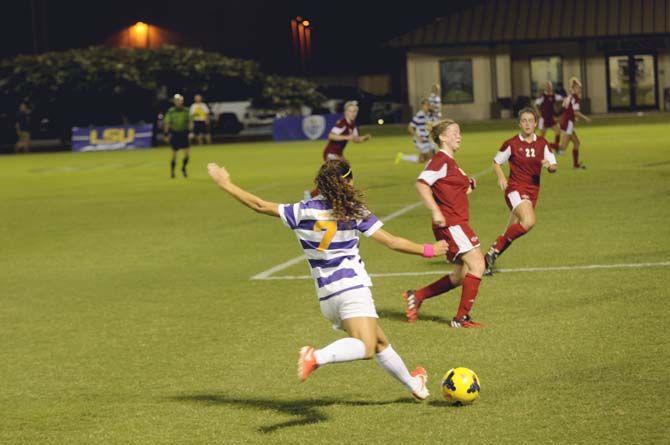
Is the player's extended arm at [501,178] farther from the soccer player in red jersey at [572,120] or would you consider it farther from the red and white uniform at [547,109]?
the red and white uniform at [547,109]

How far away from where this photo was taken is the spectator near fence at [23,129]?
5838cm

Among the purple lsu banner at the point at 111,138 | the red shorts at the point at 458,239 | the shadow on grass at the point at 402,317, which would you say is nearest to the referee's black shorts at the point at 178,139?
the purple lsu banner at the point at 111,138

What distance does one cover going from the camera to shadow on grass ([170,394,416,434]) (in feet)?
27.5

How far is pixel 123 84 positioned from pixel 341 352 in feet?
178

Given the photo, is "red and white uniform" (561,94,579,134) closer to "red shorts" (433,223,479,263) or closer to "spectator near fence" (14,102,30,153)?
"red shorts" (433,223,479,263)

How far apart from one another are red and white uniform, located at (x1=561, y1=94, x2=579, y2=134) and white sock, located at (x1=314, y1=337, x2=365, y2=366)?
76.7 feet

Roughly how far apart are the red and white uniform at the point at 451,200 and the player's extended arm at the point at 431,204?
0.25ft

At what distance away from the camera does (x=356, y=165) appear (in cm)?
3606

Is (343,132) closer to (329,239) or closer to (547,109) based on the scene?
(547,109)

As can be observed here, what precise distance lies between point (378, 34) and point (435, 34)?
65.4 ft

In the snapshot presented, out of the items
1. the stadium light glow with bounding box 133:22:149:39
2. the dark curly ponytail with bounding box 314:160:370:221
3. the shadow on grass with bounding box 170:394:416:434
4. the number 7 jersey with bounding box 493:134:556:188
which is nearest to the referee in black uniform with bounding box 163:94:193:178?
the number 7 jersey with bounding box 493:134:556:188

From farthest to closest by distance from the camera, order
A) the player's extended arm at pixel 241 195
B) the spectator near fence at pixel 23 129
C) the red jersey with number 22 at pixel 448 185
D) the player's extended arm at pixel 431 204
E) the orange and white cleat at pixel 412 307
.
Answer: the spectator near fence at pixel 23 129 < the orange and white cleat at pixel 412 307 < the red jersey with number 22 at pixel 448 185 < the player's extended arm at pixel 431 204 < the player's extended arm at pixel 241 195

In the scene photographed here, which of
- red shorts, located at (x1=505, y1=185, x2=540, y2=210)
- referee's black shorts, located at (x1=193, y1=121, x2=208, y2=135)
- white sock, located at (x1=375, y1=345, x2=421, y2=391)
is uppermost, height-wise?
referee's black shorts, located at (x1=193, y1=121, x2=208, y2=135)

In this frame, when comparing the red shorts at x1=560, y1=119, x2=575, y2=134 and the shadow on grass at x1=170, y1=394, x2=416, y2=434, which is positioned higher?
the red shorts at x1=560, y1=119, x2=575, y2=134
